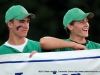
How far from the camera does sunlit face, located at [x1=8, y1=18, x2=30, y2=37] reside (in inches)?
235

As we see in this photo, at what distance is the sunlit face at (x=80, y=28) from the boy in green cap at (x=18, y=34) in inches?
14.2

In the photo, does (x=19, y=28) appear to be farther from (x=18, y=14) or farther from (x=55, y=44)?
(x=55, y=44)

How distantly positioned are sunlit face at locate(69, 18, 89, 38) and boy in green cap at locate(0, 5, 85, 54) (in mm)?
361

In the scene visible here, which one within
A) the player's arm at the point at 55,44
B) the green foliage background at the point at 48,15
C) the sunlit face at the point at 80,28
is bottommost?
the player's arm at the point at 55,44

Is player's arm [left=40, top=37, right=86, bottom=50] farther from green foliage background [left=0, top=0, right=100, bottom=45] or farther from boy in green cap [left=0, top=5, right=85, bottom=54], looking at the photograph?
green foliage background [left=0, top=0, right=100, bottom=45]

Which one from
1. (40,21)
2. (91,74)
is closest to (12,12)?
(91,74)

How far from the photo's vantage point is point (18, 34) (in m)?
6.00

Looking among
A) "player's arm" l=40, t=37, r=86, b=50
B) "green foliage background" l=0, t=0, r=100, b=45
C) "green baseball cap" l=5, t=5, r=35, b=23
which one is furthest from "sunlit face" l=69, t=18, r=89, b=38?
"green foliage background" l=0, t=0, r=100, b=45

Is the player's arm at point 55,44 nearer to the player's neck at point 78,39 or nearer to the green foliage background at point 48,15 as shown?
the player's neck at point 78,39

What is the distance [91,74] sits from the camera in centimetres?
555

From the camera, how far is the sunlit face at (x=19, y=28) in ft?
19.6

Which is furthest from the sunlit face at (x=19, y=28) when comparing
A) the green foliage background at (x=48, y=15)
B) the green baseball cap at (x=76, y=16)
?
the green foliage background at (x=48, y=15)

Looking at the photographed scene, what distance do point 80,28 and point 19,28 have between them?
0.54 meters

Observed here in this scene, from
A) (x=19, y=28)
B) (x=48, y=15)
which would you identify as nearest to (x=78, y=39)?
(x=19, y=28)
